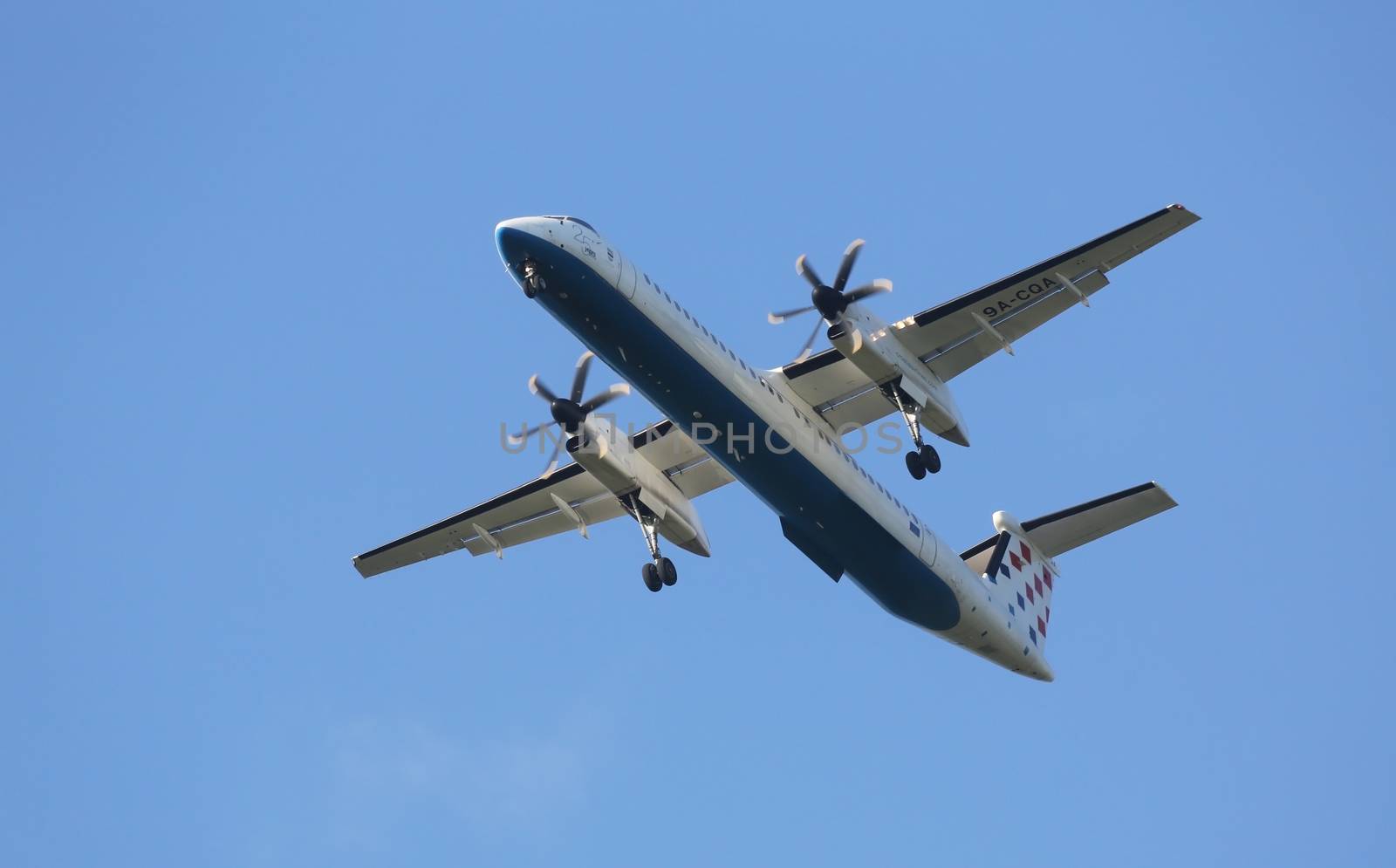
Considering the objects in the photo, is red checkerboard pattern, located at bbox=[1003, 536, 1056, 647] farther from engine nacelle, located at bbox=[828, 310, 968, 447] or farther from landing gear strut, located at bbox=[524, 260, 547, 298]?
landing gear strut, located at bbox=[524, 260, 547, 298]

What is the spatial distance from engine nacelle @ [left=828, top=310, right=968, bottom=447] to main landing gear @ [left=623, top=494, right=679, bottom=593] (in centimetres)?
458

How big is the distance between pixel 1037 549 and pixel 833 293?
7.13 meters

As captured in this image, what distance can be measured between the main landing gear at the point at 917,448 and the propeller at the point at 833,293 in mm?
1544

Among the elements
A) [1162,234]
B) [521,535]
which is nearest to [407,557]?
[521,535]

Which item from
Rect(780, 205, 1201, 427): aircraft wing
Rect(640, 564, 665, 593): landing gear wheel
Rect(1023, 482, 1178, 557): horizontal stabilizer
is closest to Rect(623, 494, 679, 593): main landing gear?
Rect(640, 564, 665, 593): landing gear wheel

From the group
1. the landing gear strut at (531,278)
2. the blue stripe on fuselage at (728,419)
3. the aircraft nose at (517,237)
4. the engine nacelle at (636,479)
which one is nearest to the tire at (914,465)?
the blue stripe on fuselage at (728,419)

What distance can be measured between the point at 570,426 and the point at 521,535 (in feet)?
13.2

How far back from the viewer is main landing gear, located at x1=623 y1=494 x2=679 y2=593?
25734 millimetres

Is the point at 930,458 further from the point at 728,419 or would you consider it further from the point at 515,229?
the point at 515,229

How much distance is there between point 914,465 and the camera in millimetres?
25234

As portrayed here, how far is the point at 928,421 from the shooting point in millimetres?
25188

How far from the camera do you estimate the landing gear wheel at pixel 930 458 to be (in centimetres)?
2516

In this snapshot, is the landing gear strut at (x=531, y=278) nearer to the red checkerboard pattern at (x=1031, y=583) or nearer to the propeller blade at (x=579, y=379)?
the propeller blade at (x=579, y=379)

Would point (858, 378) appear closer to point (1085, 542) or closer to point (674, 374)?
point (674, 374)
